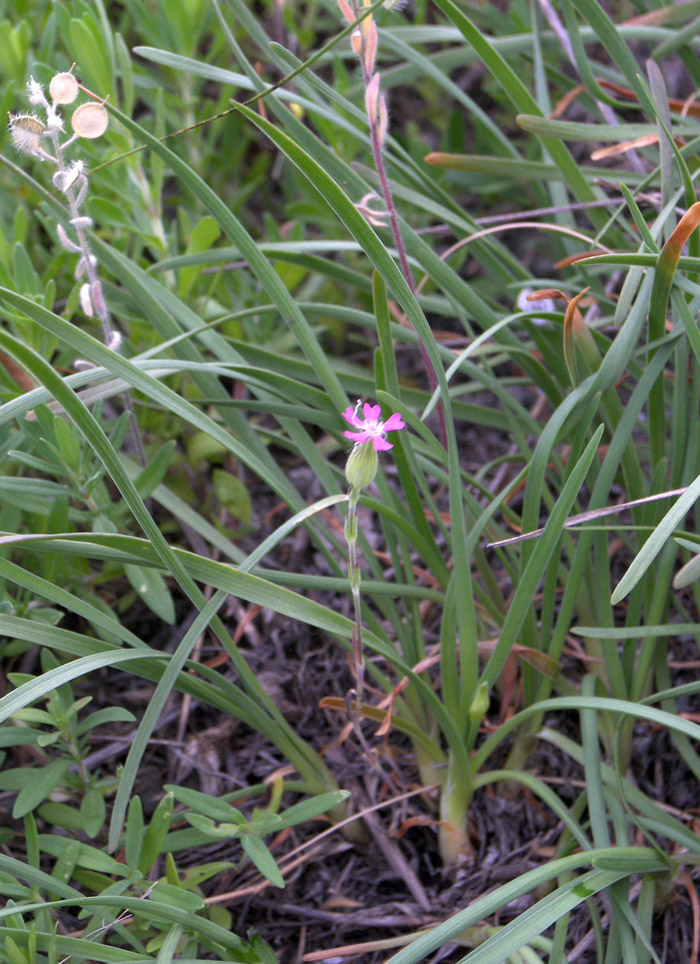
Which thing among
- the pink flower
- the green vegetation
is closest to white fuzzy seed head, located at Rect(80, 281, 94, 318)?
the green vegetation

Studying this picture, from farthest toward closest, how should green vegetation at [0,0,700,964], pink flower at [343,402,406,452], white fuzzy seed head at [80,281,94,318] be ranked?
white fuzzy seed head at [80,281,94,318], green vegetation at [0,0,700,964], pink flower at [343,402,406,452]

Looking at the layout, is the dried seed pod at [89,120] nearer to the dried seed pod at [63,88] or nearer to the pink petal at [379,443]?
the dried seed pod at [63,88]

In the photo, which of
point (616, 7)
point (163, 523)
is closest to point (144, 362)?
point (163, 523)

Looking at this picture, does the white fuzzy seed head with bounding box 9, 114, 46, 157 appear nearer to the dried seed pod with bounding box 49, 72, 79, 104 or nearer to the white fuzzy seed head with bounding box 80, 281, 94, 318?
the dried seed pod with bounding box 49, 72, 79, 104

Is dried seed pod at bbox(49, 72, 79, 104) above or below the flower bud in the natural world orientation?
above

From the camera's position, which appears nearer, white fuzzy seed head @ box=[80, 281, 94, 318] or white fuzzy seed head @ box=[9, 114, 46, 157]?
white fuzzy seed head @ box=[9, 114, 46, 157]

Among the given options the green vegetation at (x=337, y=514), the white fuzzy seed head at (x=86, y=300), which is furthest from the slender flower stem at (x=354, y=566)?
the white fuzzy seed head at (x=86, y=300)

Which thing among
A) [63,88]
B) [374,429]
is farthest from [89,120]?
[374,429]
